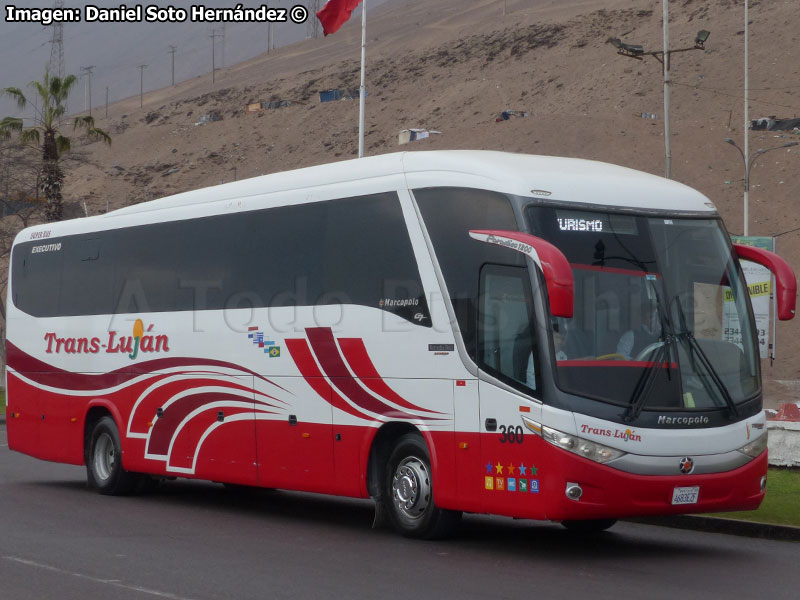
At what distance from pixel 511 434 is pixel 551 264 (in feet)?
5.29

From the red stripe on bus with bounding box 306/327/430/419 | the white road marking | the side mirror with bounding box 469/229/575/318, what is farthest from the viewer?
the red stripe on bus with bounding box 306/327/430/419

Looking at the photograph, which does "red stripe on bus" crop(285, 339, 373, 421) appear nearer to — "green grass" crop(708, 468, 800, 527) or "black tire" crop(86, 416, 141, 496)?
"green grass" crop(708, 468, 800, 527)

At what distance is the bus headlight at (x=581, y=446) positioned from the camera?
410 inches

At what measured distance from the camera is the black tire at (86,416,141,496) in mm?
16547

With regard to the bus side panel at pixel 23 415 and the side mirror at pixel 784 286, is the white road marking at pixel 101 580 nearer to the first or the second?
the side mirror at pixel 784 286

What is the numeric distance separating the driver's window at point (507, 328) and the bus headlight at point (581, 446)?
455 mm

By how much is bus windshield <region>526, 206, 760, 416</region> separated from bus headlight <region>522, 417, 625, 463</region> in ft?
1.20

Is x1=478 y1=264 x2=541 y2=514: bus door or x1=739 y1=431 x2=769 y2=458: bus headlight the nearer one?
x1=478 y1=264 x2=541 y2=514: bus door

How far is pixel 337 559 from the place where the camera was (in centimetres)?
1079

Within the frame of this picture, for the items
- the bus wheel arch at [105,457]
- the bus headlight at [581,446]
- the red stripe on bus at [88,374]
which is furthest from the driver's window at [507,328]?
the bus wheel arch at [105,457]

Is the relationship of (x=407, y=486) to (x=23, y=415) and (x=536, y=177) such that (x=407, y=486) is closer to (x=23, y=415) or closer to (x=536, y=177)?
(x=536, y=177)

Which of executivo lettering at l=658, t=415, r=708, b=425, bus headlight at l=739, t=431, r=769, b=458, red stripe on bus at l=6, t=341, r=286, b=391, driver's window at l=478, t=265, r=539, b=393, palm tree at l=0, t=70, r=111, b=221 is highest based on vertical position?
palm tree at l=0, t=70, r=111, b=221

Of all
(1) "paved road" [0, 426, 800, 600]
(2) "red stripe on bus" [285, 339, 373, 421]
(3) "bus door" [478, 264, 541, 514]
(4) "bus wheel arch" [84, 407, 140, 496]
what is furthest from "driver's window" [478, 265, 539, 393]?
(4) "bus wheel arch" [84, 407, 140, 496]

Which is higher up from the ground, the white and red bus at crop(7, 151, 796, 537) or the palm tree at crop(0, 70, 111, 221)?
the palm tree at crop(0, 70, 111, 221)
